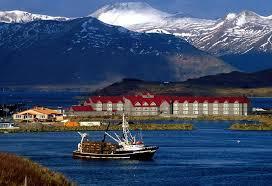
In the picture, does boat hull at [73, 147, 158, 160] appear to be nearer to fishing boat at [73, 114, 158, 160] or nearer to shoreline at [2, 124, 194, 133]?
fishing boat at [73, 114, 158, 160]

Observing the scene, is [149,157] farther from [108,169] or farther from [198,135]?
[198,135]

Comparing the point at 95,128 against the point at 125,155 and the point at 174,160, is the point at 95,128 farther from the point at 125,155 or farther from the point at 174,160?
the point at 174,160

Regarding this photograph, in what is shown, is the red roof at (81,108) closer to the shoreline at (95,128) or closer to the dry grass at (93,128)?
the dry grass at (93,128)

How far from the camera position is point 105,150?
6062cm

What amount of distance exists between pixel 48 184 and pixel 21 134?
60.0 m

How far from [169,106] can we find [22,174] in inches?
4138

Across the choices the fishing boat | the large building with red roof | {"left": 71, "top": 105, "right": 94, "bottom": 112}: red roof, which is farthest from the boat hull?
the large building with red roof

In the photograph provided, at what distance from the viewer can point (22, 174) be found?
88.8ft

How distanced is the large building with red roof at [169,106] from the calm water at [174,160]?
42283mm

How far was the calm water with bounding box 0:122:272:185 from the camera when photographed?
1852 inches

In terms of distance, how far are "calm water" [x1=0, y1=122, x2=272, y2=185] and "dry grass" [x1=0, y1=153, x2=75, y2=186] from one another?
14.8 m

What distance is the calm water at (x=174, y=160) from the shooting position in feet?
154

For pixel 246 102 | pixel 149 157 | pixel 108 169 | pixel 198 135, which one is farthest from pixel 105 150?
pixel 246 102

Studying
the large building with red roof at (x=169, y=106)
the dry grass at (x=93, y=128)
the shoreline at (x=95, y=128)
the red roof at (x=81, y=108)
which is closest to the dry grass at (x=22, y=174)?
the shoreline at (x=95, y=128)
